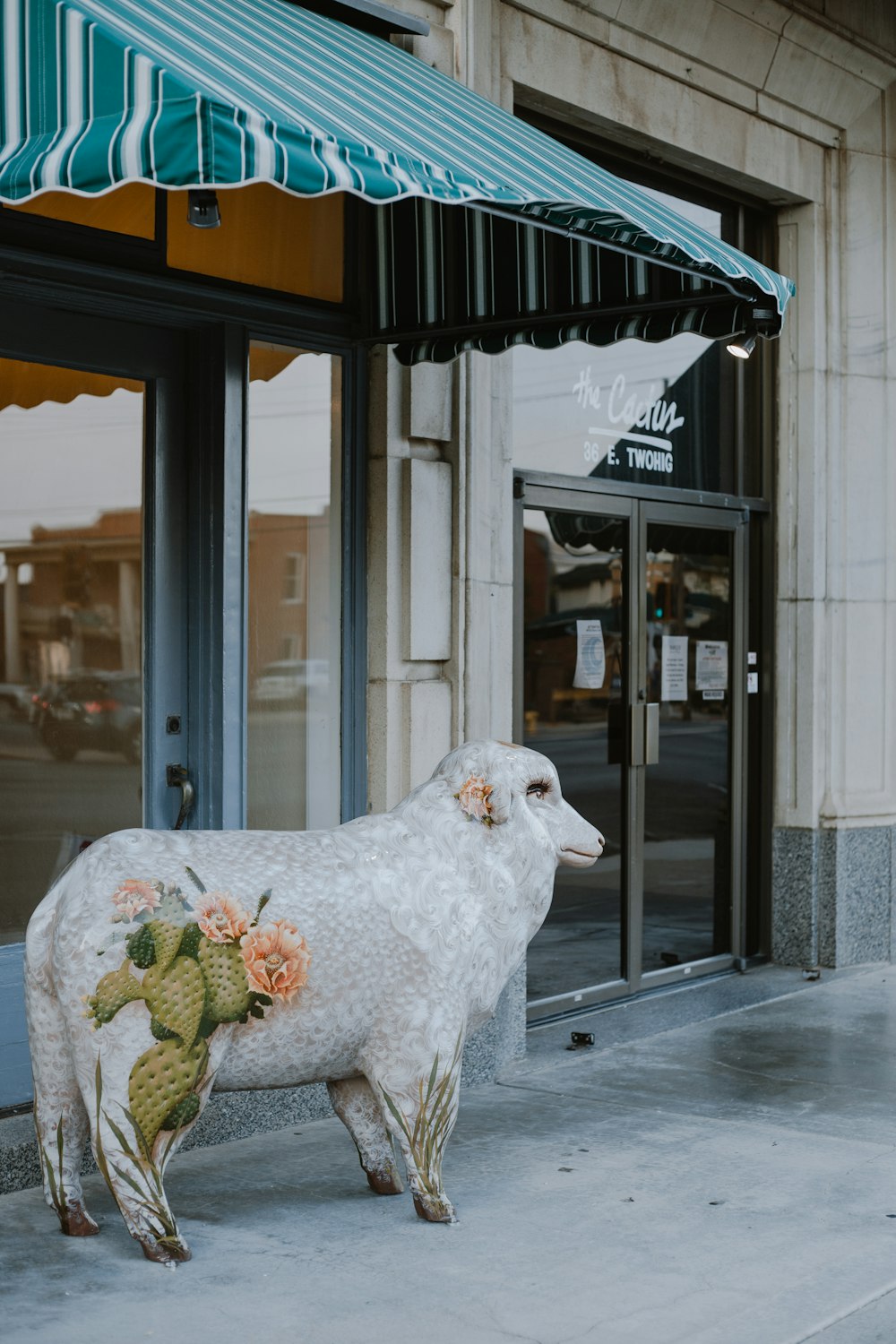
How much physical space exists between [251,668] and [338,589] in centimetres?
54

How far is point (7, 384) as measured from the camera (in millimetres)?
5684

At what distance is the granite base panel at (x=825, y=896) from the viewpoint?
357 inches

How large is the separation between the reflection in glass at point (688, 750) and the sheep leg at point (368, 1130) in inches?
139

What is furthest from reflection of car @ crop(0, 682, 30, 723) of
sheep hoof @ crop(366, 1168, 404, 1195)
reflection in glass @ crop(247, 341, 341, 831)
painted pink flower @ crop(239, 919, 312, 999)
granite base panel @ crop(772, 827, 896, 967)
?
granite base panel @ crop(772, 827, 896, 967)

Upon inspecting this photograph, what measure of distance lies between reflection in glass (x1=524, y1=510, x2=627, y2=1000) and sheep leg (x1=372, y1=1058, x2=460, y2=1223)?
288cm

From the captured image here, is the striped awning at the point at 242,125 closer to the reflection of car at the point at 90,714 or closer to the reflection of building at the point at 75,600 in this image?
the reflection of building at the point at 75,600

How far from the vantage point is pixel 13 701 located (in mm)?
5766

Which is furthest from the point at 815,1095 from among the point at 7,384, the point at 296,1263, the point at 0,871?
the point at 7,384

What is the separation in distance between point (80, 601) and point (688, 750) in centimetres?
393

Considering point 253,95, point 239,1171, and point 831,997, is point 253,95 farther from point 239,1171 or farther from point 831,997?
point 831,997

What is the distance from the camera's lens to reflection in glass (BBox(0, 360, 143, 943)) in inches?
227

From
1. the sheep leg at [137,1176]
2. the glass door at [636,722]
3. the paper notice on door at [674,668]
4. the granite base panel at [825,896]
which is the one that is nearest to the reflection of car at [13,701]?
the sheep leg at [137,1176]

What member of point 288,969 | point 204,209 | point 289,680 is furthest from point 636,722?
point 204,209

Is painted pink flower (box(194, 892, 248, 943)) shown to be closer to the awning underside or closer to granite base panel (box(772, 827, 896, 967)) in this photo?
the awning underside
